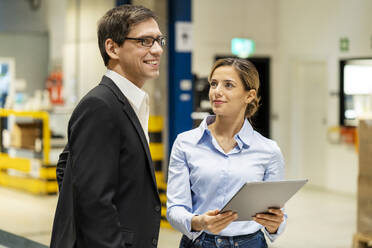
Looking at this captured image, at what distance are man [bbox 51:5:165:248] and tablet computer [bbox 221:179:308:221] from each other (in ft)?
0.89

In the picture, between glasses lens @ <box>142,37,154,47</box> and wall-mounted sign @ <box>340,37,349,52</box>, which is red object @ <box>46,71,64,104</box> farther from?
glasses lens @ <box>142,37,154,47</box>

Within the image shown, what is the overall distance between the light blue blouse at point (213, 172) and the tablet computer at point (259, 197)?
5.6 inches

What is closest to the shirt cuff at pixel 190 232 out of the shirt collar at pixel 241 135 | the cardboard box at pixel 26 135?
the shirt collar at pixel 241 135

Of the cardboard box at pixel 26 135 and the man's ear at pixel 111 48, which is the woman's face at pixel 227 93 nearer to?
the man's ear at pixel 111 48

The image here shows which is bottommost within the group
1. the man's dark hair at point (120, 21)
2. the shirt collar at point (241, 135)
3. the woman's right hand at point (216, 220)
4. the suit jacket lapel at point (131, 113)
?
the woman's right hand at point (216, 220)

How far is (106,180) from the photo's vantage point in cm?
165

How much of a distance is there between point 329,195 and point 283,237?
143 inches

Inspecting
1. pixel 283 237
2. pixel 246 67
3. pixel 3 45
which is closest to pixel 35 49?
pixel 3 45

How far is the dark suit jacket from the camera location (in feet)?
5.43

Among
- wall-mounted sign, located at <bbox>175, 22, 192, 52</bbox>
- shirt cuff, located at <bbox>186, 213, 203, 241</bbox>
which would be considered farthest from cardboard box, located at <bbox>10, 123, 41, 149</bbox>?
shirt cuff, located at <bbox>186, 213, 203, 241</bbox>

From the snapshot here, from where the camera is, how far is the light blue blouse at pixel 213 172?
218 cm

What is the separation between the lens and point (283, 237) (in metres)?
6.42

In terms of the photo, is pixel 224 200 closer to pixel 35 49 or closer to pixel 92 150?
pixel 92 150

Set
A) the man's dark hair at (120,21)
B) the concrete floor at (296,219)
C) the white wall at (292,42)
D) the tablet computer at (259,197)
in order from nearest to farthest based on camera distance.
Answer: the man's dark hair at (120,21) → the tablet computer at (259,197) → the concrete floor at (296,219) → the white wall at (292,42)
